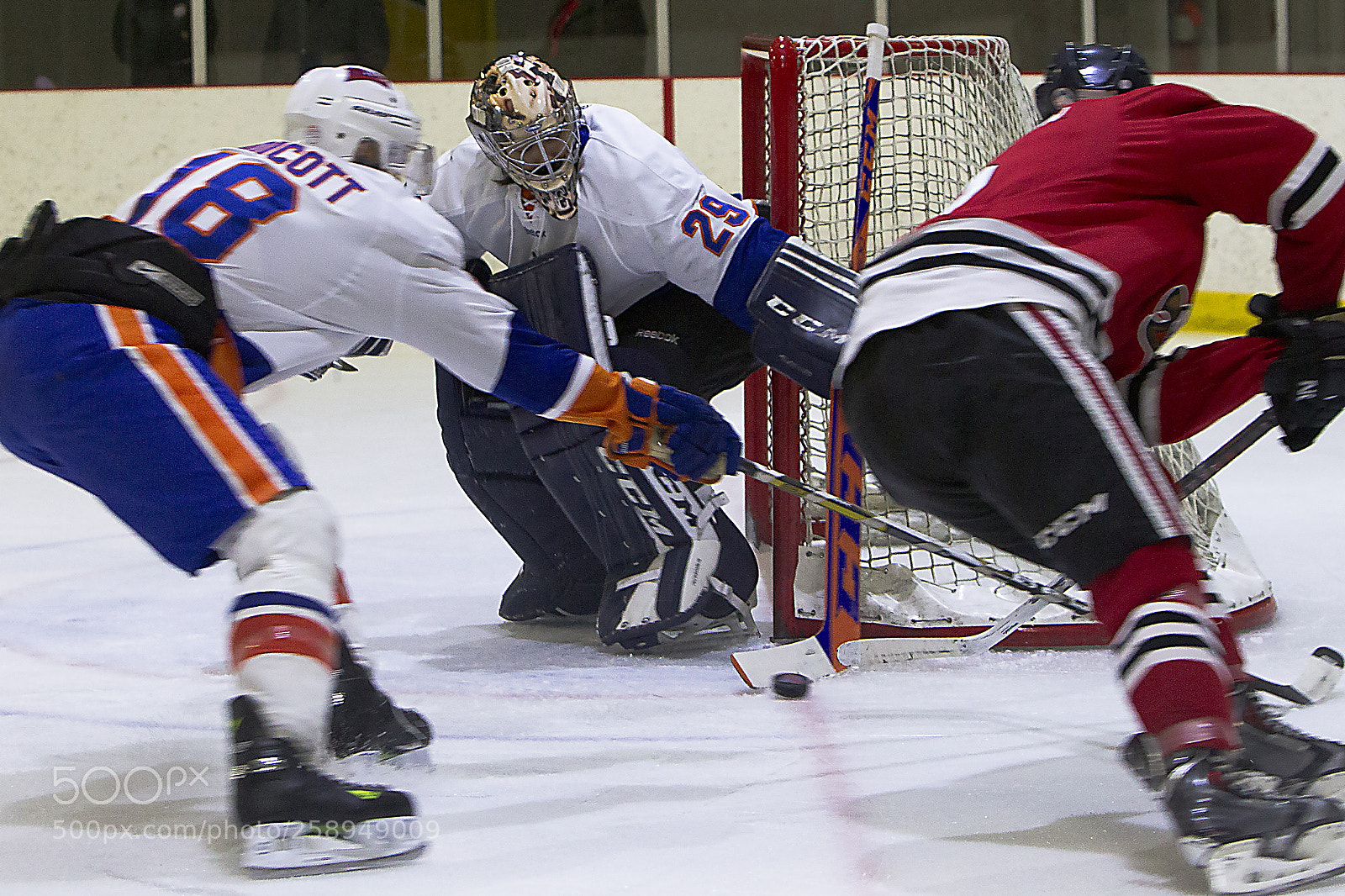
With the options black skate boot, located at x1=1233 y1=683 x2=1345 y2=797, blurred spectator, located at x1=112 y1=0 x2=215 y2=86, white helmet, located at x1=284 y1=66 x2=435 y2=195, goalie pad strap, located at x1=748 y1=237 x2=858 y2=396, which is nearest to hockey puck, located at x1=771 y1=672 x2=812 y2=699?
goalie pad strap, located at x1=748 y1=237 x2=858 y2=396

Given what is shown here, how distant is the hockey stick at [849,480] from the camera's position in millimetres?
2293

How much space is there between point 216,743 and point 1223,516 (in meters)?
1.71

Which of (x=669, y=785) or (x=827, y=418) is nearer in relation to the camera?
(x=669, y=785)

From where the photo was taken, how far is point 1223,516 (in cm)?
265

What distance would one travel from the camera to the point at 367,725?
1.89 meters

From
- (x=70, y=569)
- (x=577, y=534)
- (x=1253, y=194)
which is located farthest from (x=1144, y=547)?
(x=70, y=569)

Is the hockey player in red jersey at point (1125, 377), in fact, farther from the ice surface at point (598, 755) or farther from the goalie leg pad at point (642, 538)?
the goalie leg pad at point (642, 538)

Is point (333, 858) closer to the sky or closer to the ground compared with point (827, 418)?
closer to the ground

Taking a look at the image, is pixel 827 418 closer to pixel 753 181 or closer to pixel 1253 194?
pixel 753 181

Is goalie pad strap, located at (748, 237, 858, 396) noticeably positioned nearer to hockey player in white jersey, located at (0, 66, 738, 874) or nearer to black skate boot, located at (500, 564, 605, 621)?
hockey player in white jersey, located at (0, 66, 738, 874)

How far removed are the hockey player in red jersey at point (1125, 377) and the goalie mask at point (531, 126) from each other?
0.83 meters

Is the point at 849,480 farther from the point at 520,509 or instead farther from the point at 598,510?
the point at 520,509

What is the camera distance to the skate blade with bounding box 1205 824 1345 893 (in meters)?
1.35

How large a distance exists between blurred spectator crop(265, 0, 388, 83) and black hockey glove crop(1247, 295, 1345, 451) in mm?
6055
